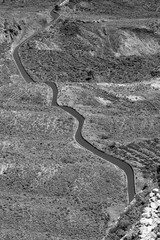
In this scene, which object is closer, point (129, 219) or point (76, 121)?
point (129, 219)

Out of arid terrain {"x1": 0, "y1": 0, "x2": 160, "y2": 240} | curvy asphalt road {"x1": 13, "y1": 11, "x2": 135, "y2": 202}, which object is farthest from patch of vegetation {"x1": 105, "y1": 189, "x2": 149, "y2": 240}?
curvy asphalt road {"x1": 13, "y1": 11, "x2": 135, "y2": 202}

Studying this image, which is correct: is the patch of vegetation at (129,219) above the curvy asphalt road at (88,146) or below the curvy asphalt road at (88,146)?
above

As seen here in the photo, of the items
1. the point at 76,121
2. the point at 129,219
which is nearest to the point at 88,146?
the point at 76,121

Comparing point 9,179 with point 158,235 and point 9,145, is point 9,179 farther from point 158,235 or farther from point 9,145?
point 158,235

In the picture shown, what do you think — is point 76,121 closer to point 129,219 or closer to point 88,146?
point 88,146

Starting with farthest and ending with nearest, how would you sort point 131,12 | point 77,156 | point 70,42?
point 131,12 → point 70,42 → point 77,156

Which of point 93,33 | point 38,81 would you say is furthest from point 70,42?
point 38,81

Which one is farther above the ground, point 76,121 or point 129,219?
point 129,219

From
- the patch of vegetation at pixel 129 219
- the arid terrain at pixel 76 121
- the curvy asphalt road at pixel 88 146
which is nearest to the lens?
the patch of vegetation at pixel 129 219

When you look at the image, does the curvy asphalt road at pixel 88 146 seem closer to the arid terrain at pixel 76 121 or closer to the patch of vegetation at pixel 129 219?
the arid terrain at pixel 76 121

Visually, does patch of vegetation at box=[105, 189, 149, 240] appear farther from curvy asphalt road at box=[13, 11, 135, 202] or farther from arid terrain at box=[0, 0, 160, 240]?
curvy asphalt road at box=[13, 11, 135, 202]

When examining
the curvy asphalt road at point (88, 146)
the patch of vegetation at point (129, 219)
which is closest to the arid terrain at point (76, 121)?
the patch of vegetation at point (129, 219)
